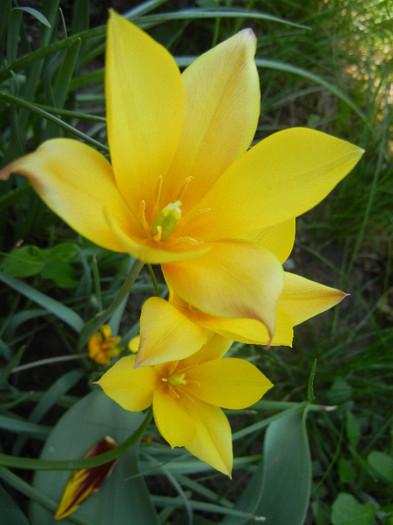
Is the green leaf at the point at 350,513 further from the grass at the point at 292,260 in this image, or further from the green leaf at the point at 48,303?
the green leaf at the point at 48,303

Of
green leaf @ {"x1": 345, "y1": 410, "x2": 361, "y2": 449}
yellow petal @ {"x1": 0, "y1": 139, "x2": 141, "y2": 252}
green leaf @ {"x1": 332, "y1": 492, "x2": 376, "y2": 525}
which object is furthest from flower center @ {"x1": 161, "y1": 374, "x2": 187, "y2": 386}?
green leaf @ {"x1": 345, "y1": 410, "x2": 361, "y2": 449}

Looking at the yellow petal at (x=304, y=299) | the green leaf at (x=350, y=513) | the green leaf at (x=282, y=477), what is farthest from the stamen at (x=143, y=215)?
the green leaf at (x=350, y=513)

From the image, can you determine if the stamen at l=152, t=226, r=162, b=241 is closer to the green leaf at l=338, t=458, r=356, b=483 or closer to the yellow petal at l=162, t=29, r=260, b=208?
the yellow petal at l=162, t=29, r=260, b=208

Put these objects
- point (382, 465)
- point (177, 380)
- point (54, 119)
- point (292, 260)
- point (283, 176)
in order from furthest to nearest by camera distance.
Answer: point (292, 260)
point (382, 465)
point (177, 380)
point (54, 119)
point (283, 176)

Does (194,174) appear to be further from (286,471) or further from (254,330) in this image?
(286,471)

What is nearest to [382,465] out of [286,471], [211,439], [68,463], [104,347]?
[286,471]
